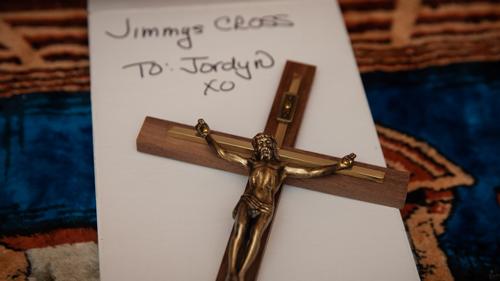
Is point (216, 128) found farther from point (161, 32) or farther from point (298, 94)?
point (161, 32)

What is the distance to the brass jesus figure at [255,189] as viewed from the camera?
1027 millimetres

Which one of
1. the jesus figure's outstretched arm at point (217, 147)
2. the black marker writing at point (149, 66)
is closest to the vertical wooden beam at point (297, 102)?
the jesus figure's outstretched arm at point (217, 147)

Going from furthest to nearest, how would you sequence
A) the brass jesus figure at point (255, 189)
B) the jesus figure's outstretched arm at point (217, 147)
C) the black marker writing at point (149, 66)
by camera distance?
the black marker writing at point (149, 66)
the jesus figure's outstretched arm at point (217, 147)
the brass jesus figure at point (255, 189)

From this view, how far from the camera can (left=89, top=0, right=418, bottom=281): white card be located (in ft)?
3.58

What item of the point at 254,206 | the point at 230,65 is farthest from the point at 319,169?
the point at 230,65

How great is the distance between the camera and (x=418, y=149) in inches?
53.2

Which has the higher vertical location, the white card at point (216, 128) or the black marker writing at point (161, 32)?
the black marker writing at point (161, 32)

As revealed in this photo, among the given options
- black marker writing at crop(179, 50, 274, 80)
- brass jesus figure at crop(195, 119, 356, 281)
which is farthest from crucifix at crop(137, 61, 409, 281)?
black marker writing at crop(179, 50, 274, 80)

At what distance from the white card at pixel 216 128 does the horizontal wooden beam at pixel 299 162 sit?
22 mm

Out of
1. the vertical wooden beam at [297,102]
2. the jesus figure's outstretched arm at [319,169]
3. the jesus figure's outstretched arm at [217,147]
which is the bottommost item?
the jesus figure's outstretched arm at [319,169]

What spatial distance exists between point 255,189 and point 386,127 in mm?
468

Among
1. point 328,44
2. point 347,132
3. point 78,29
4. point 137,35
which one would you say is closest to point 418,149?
point 347,132

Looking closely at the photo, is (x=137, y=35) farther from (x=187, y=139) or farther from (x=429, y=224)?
(x=429, y=224)

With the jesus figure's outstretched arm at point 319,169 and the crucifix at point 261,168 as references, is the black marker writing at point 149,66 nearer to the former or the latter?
the crucifix at point 261,168
